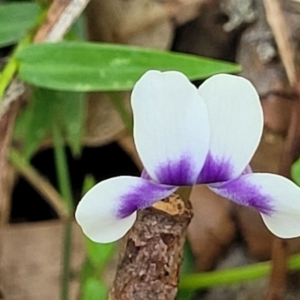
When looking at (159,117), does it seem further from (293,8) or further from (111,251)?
(293,8)

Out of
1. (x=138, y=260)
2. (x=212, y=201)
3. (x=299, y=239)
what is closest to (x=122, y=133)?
(x=212, y=201)

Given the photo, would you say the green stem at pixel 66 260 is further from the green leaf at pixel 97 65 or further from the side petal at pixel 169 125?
the side petal at pixel 169 125

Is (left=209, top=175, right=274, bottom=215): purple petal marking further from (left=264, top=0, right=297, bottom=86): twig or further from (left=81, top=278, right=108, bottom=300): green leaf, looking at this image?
(left=264, top=0, right=297, bottom=86): twig

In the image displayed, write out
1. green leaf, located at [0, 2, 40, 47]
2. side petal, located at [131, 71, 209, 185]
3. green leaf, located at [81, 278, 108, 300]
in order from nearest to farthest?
side petal, located at [131, 71, 209, 185]
green leaf, located at [81, 278, 108, 300]
green leaf, located at [0, 2, 40, 47]

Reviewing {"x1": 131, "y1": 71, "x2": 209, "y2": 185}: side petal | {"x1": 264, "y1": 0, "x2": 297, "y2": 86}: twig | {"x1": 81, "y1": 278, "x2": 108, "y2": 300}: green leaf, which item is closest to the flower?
{"x1": 131, "y1": 71, "x2": 209, "y2": 185}: side petal

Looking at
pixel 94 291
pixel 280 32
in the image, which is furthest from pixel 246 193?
pixel 280 32

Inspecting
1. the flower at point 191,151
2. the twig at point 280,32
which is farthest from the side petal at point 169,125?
the twig at point 280,32

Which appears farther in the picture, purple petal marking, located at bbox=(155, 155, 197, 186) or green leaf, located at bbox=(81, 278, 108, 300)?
green leaf, located at bbox=(81, 278, 108, 300)
